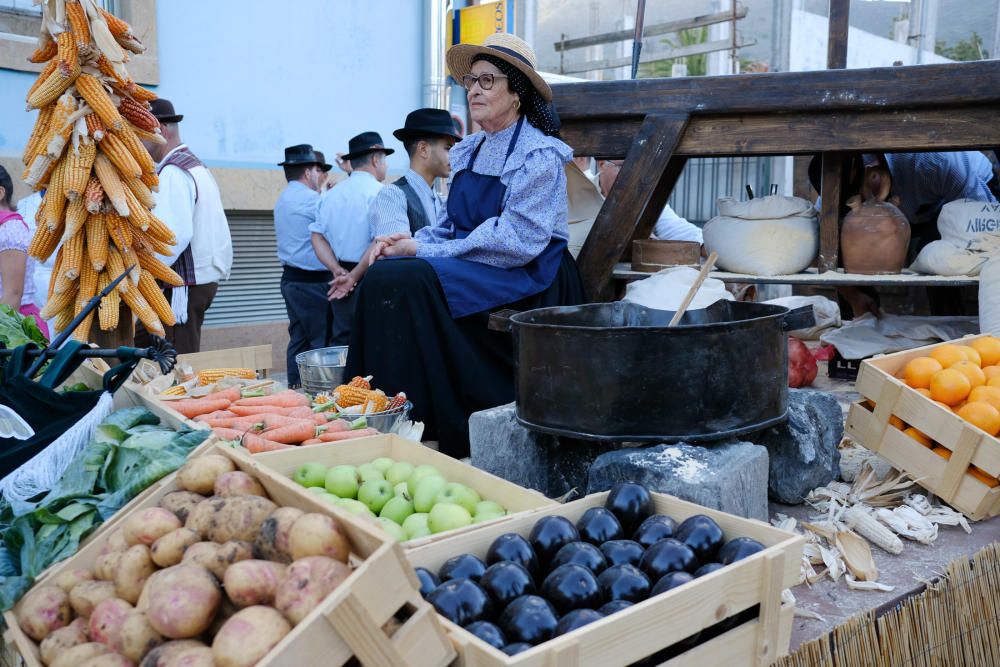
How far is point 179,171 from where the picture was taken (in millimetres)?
5277

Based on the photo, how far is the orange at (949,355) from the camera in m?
3.45

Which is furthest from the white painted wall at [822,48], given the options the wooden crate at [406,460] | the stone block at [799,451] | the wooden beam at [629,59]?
the wooden crate at [406,460]

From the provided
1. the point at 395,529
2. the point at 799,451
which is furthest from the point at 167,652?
the point at 799,451

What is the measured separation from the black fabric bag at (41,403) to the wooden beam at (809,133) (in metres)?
3.35

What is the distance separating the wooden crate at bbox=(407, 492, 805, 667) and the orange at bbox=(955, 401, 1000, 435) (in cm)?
144

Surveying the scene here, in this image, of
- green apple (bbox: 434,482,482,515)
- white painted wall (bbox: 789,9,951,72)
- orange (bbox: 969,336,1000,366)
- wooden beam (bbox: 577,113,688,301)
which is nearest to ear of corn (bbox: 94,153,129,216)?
green apple (bbox: 434,482,482,515)

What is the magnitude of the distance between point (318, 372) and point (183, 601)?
2.98 meters

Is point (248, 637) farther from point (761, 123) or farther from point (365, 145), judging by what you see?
point (365, 145)

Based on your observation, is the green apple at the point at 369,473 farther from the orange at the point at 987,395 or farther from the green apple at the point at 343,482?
the orange at the point at 987,395

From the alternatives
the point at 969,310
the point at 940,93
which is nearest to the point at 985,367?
the point at 940,93

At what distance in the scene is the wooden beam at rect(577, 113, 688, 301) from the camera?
4.86m

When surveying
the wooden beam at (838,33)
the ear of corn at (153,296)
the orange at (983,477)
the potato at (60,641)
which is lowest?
the orange at (983,477)

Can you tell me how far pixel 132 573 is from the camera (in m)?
1.86

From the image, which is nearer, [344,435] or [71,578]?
[71,578]
